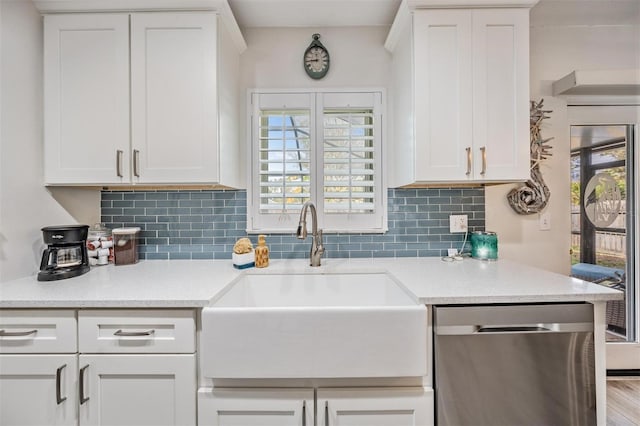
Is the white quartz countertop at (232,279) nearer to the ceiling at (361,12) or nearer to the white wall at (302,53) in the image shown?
the white wall at (302,53)

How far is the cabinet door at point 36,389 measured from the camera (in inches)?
45.1

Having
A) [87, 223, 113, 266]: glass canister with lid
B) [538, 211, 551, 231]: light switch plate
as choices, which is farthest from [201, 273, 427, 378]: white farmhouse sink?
[538, 211, 551, 231]: light switch plate

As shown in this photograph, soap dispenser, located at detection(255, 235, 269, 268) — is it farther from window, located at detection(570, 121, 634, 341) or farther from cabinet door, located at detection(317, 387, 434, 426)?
window, located at detection(570, 121, 634, 341)

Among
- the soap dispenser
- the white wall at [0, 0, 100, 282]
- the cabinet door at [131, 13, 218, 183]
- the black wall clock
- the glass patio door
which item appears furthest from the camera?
the glass patio door

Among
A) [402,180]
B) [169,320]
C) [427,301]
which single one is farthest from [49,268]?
[402,180]

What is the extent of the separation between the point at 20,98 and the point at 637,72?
3289 mm

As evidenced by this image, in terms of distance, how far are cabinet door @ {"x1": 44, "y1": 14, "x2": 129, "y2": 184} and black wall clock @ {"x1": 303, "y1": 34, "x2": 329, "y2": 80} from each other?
0.98 meters

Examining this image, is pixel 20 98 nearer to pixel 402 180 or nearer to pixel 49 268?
pixel 49 268

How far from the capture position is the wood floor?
5.66ft

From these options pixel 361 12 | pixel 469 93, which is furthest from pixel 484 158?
pixel 361 12

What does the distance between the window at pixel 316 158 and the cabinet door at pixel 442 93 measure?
40 cm

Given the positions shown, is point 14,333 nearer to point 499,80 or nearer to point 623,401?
point 499,80

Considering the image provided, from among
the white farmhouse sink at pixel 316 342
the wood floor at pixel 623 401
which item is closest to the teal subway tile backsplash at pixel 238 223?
the white farmhouse sink at pixel 316 342

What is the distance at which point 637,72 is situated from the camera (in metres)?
1.72
